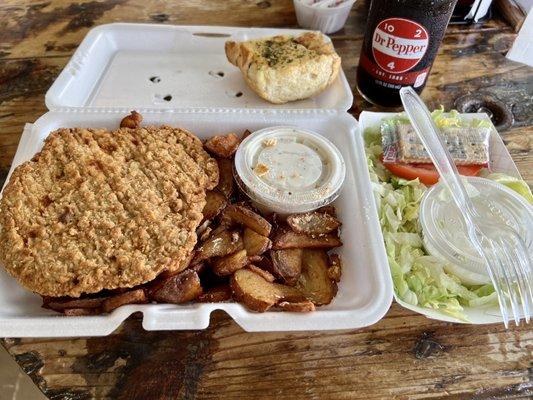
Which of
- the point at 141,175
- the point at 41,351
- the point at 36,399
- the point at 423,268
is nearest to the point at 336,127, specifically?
the point at 423,268

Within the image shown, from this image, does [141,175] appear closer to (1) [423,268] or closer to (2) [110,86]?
(2) [110,86]

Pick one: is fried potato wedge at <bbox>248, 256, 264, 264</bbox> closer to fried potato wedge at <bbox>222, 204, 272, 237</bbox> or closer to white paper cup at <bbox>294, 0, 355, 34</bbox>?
fried potato wedge at <bbox>222, 204, 272, 237</bbox>

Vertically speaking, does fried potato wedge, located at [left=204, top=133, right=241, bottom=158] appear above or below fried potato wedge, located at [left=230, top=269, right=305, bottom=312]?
above

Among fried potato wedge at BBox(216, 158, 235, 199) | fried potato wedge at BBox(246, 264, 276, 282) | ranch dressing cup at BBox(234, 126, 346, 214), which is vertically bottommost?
fried potato wedge at BBox(246, 264, 276, 282)

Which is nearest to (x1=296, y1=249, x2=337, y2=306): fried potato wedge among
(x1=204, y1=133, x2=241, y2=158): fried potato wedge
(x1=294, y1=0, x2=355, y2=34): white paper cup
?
(x1=204, y1=133, x2=241, y2=158): fried potato wedge

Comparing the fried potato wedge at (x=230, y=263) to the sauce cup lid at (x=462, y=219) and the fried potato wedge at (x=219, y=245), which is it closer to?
the fried potato wedge at (x=219, y=245)

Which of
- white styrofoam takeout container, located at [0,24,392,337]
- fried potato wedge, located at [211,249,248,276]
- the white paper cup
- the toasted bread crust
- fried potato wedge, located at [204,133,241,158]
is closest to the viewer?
white styrofoam takeout container, located at [0,24,392,337]
